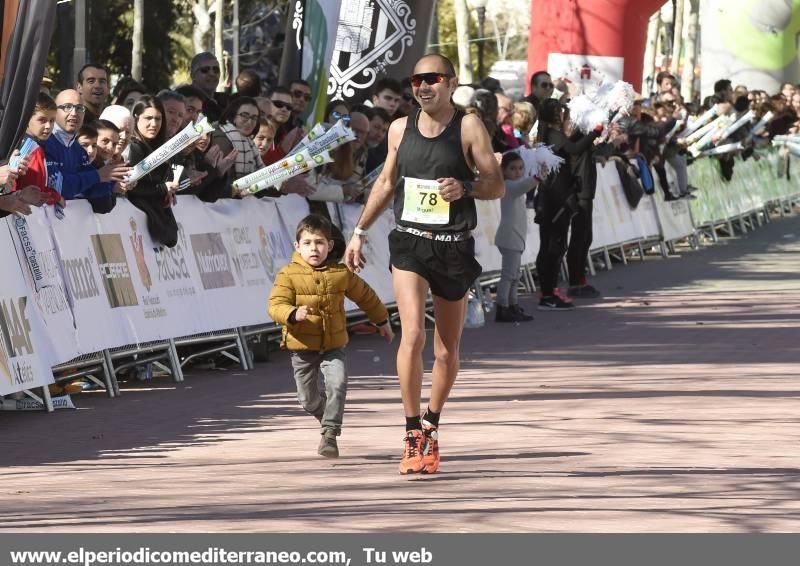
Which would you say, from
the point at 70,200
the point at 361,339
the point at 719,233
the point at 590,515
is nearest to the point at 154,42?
the point at 719,233

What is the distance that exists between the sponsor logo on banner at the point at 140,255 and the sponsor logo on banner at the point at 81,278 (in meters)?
0.64

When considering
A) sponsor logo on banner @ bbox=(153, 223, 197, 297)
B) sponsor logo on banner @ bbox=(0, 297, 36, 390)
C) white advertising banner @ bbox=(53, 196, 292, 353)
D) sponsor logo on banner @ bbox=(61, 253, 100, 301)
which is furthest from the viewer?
sponsor logo on banner @ bbox=(153, 223, 197, 297)

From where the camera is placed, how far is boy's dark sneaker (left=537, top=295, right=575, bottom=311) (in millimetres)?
20641

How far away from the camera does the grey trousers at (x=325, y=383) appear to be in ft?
35.4

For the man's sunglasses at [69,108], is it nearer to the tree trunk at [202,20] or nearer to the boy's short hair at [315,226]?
the boy's short hair at [315,226]

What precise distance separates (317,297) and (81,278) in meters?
3.34

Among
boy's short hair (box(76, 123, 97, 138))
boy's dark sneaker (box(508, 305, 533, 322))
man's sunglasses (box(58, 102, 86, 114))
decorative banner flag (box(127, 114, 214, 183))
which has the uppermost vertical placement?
man's sunglasses (box(58, 102, 86, 114))

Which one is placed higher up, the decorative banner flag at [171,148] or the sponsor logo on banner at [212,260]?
the decorative banner flag at [171,148]

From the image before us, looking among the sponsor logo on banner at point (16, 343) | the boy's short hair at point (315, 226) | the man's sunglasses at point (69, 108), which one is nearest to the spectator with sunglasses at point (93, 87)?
the man's sunglasses at point (69, 108)

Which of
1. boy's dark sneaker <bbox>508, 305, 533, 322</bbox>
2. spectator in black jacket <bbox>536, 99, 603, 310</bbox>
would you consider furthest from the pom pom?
boy's dark sneaker <bbox>508, 305, 533, 322</bbox>

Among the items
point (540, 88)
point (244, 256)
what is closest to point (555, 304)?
point (540, 88)

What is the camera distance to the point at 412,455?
33.6 ft

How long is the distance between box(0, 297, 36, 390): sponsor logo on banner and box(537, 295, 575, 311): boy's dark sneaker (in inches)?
344

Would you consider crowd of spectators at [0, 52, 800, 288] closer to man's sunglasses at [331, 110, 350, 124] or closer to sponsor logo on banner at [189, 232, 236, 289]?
man's sunglasses at [331, 110, 350, 124]
